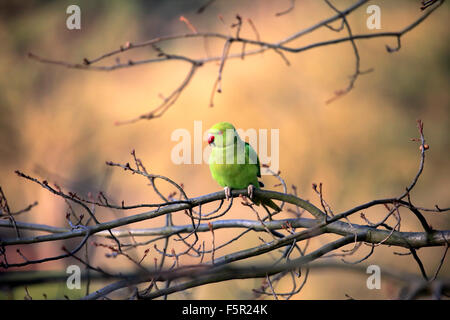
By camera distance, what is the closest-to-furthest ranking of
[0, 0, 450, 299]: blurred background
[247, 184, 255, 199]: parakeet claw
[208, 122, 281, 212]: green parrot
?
1. [247, 184, 255, 199]: parakeet claw
2. [208, 122, 281, 212]: green parrot
3. [0, 0, 450, 299]: blurred background

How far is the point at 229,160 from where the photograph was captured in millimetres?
3709

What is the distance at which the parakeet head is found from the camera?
12.2ft

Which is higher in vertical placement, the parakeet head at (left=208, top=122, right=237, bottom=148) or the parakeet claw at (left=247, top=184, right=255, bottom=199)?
the parakeet head at (left=208, top=122, right=237, bottom=148)

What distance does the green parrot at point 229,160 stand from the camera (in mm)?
3703

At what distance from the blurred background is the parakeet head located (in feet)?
14.5

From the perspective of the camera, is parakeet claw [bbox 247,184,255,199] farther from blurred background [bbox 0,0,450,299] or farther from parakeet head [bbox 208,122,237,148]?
blurred background [bbox 0,0,450,299]

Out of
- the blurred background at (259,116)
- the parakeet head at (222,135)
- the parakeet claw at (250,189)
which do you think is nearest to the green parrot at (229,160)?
the parakeet head at (222,135)

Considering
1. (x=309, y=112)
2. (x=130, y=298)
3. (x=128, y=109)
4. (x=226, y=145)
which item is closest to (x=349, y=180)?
(x=309, y=112)

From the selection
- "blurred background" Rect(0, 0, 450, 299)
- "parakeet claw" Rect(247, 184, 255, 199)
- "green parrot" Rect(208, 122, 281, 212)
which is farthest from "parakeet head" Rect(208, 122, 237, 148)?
"blurred background" Rect(0, 0, 450, 299)

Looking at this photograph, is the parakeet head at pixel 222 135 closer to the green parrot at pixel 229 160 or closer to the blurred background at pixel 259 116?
the green parrot at pixel 229 160

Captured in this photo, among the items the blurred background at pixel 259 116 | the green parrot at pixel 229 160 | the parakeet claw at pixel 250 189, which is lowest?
the parakeet claw at pixel 250 189

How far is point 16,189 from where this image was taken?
30.0ft

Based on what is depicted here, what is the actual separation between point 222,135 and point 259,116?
194 inches

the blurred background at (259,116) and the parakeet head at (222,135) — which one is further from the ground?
the blurred background at (259,116)
